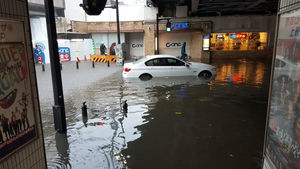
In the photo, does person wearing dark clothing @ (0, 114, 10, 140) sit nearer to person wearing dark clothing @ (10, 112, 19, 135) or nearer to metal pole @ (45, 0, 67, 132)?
person wearing dark clothing @ (10, 112, 19, 135)

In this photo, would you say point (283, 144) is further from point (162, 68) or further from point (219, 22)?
point (219, 22)

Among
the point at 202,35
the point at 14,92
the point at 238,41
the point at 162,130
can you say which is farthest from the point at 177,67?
the point at 238,41

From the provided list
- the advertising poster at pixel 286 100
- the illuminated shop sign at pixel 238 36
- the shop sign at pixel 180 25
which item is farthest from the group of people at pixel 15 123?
the illuminated shop sign at pixel 238 36

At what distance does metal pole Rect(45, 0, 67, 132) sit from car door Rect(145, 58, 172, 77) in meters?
7.06

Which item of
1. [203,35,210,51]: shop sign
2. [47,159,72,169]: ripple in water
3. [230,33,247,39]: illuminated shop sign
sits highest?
[230,33,247,39]: illuminated shop sign

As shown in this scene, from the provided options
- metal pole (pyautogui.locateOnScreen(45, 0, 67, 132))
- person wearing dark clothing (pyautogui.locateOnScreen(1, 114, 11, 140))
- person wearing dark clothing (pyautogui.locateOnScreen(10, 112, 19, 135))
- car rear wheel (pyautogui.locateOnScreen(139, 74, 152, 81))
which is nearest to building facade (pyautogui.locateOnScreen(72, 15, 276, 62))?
car rear wheel (pyautogui.locateOnScreen(139, 74, 152, 81))

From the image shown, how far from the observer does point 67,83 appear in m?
12.2

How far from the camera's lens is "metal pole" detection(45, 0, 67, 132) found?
5.37 m

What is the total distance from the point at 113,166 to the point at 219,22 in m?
21.7

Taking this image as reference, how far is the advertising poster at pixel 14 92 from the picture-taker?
2.73 metres

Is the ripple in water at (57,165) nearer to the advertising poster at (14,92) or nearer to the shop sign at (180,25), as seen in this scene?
the advertising poster at (14,92)

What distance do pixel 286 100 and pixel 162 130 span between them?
3.72m

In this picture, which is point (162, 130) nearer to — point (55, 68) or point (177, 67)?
point (55, 68)

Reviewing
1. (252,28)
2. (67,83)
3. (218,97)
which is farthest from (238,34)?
(67,83)
